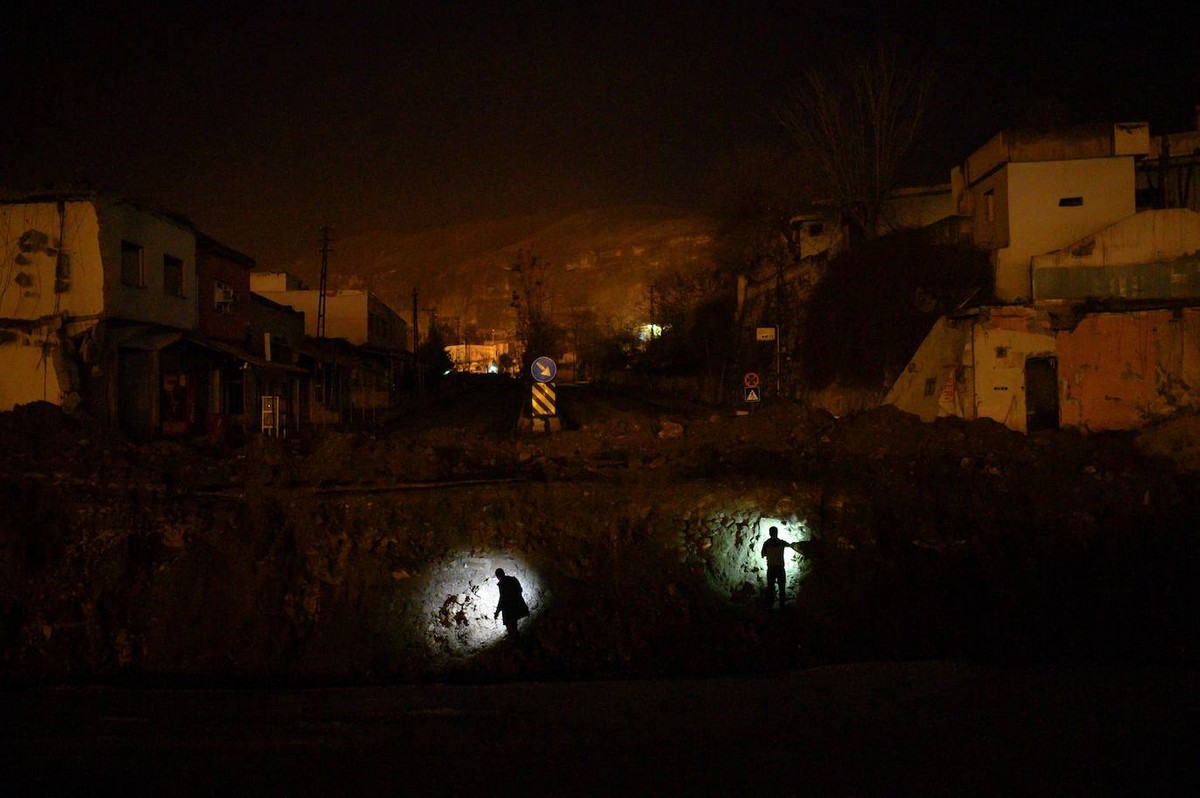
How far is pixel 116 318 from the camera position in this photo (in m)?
20.5

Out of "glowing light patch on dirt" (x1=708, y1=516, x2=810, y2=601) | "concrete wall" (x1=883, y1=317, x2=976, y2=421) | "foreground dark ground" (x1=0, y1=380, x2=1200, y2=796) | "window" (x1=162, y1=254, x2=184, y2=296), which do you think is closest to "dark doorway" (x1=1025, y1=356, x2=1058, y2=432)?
"concrete wall" (x1=883, y1=317, x2=976, y2=421)

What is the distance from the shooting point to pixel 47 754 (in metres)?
5.58

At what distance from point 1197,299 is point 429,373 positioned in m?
54.2

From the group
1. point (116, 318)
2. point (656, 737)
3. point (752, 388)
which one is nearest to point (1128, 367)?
point (752, 388)

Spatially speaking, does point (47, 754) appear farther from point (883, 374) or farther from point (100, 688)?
point (883, 374)

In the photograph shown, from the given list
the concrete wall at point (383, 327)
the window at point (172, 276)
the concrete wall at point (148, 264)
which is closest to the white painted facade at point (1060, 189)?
the concrete wall at point (148, 264)

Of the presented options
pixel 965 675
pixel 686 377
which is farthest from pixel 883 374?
pixel 686 377

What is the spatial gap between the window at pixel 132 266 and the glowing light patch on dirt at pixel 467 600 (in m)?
15.7

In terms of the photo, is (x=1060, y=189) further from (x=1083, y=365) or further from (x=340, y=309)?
(x=340, y=309)

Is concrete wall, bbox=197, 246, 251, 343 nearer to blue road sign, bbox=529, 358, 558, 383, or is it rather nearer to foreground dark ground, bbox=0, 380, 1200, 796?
foreground dark ground, bbox=0, 380, 1200, 796

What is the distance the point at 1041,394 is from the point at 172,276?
2453 centimetres

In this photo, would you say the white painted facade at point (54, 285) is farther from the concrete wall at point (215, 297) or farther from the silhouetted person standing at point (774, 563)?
the silhouetted person standing at point (774, 563)

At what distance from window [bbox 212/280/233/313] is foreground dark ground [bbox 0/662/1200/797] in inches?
864

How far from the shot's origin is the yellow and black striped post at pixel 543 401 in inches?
797
